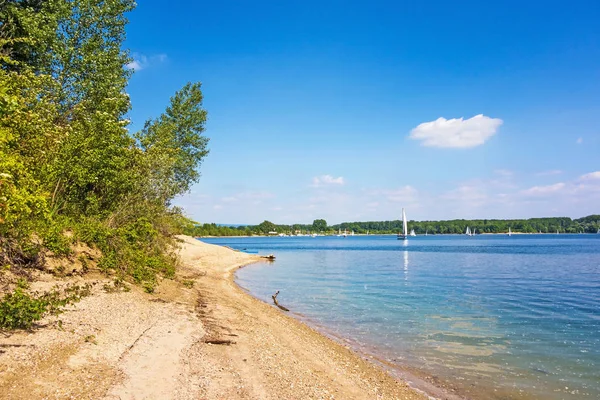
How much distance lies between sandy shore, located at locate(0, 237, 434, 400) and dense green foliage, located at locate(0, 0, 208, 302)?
205cm

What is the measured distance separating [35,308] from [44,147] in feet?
29.9

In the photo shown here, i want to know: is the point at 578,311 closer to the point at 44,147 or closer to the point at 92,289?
the point at 92,289

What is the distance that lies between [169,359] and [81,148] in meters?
13.4

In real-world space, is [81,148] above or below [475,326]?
Result: above

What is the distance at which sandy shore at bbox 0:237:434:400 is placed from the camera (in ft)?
26.7

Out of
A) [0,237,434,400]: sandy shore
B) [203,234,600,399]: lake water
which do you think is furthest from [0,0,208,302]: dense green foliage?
[203,234,600,399]: lake water

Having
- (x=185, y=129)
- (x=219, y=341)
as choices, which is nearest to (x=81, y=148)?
(x=219, y=341)

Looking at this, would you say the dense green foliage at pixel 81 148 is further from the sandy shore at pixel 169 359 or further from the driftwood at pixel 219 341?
the driftwood at pixel 219 341

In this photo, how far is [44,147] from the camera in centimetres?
1633

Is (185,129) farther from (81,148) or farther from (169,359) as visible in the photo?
(169,359)

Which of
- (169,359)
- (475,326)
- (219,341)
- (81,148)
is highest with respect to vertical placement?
(81,148)

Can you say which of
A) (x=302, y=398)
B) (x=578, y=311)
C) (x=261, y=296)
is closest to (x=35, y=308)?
(x=302, y=398)

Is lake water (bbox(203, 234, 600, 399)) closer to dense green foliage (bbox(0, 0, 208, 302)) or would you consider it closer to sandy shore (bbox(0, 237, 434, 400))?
sandy shore (bbox(0, 237, 434, 400))

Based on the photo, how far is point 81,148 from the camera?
1898cm
